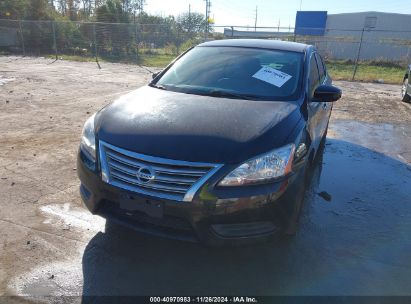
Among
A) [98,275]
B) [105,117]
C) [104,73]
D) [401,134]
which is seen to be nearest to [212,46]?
[105,117]

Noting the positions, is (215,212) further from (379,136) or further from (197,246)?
(379,136)

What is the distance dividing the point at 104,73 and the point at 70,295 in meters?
13.1

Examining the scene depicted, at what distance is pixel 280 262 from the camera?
2904 millimetres

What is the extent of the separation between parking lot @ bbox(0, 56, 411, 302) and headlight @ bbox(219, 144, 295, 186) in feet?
2.62

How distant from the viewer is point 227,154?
2467 millimetres

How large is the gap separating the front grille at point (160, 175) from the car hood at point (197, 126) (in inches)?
1.9

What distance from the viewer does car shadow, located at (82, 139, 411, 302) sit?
103 inches

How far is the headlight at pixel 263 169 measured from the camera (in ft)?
7.99

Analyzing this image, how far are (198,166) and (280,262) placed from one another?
114cm

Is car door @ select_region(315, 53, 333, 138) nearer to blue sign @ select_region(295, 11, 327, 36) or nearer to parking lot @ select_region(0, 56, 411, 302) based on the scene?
parking lot @ select_region(0, 56, 411, 302)

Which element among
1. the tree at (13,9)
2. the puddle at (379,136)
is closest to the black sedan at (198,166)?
the puddle at (379,136)

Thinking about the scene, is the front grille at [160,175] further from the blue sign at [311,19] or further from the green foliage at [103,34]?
the blue sign at [311,19]

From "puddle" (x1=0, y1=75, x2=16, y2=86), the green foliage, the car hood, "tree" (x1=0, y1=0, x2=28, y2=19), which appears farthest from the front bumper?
"tree" (x1=0, y1=0, x2=28, y2=19)

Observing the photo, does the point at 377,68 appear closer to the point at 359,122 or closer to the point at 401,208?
the point at 359,122
